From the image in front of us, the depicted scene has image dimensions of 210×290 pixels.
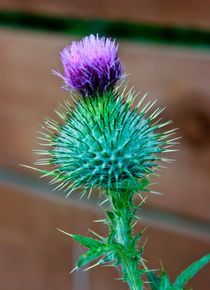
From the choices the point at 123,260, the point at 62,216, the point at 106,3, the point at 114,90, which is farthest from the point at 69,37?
the point at 123,260

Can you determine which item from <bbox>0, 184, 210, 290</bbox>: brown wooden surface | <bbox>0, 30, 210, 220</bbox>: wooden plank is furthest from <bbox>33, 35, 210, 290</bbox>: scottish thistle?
<bbox>0, 184, 210, 290</bbox>: brown wooden surface

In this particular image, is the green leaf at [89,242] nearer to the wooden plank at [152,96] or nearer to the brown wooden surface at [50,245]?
the wooden plank at [152,96]

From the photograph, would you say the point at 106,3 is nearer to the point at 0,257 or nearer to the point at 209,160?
the point at 209,160

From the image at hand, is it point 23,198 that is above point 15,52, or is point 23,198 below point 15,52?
below

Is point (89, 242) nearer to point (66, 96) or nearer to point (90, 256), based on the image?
point (90, 256)

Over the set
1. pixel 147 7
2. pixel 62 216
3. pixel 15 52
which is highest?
pixel 147 7

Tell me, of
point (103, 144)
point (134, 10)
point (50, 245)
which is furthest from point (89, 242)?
point (50, 245)
